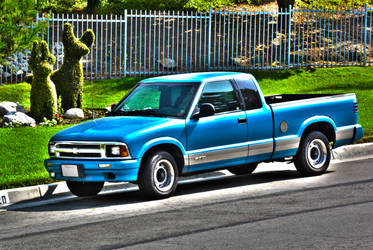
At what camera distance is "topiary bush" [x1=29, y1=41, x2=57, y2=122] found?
56.0 feet

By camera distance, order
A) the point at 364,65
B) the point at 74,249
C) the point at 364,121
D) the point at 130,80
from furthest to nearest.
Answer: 1. the point at 364,65
2. the point at 130,80
3. the point at 364,121
4. the point at 74,249

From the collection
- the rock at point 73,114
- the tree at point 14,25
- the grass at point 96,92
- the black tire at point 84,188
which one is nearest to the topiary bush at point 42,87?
the rock at point 73,114

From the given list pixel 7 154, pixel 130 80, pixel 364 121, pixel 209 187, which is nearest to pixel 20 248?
pixel 209 187

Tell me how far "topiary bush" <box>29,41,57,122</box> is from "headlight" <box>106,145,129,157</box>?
313 inches

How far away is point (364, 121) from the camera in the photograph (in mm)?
16969

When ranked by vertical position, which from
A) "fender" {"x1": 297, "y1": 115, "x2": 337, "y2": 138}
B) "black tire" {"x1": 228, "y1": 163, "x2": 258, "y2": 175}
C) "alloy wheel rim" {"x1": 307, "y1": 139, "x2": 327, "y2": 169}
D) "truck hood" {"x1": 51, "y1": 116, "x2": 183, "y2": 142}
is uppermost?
"truck hood" {"x1": 51, "y1": 116, "x2": 183, "y2": 142}

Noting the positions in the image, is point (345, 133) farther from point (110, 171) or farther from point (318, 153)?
point (110, 171)

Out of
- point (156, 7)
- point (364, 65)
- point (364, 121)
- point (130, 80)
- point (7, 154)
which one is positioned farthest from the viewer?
point (156, 7)

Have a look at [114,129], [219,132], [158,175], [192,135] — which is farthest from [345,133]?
[114,129]

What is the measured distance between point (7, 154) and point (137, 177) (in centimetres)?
451

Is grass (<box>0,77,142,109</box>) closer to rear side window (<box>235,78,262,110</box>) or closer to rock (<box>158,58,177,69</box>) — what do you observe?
rock (<box>158,58,177,69</box>)

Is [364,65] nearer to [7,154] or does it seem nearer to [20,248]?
[7,154]

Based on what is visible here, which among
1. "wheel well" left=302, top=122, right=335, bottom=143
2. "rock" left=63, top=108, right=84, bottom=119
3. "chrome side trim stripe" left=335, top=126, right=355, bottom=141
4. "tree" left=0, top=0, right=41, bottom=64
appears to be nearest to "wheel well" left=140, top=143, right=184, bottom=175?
"wheel well" left=302, top=122, right=335, bottom=143

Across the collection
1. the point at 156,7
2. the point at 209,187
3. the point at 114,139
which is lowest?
the point at 209,187
